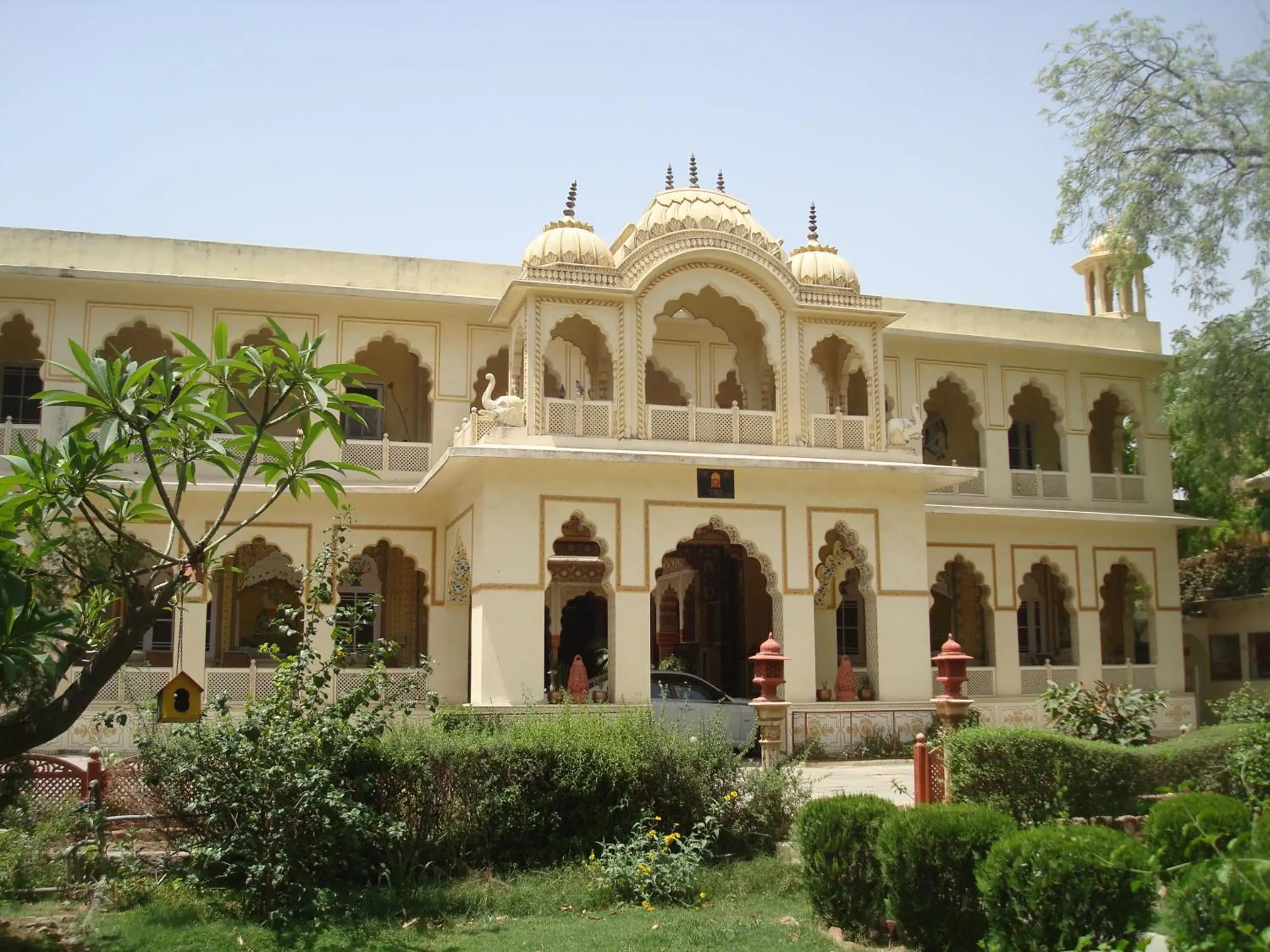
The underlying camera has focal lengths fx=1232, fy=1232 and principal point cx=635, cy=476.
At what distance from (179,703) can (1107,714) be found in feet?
25.8

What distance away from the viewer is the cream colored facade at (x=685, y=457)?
16438mm

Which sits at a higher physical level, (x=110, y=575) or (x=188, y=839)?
(x=110, y=575)

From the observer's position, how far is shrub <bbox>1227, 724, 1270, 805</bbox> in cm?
934

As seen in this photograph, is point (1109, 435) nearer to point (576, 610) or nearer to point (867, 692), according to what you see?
point (867, 692)

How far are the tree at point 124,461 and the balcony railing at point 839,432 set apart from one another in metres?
9.97

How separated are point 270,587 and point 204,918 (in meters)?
12.5

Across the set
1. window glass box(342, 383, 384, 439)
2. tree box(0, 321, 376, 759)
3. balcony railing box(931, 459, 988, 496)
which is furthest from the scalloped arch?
tree box(0, 321, 376, 759)

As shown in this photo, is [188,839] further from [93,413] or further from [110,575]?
[93,413]

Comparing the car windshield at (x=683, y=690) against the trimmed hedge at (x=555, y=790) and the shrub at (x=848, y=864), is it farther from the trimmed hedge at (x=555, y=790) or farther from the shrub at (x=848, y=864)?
the shrub at (x=848, y=864)

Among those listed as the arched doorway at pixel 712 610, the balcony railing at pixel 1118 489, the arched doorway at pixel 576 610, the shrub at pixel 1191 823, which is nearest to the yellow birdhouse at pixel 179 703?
the shrub at pixel 1191 823

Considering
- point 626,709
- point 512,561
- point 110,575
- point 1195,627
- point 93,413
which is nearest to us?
point 93,413

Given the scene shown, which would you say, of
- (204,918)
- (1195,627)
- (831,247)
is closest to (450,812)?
(204,918)

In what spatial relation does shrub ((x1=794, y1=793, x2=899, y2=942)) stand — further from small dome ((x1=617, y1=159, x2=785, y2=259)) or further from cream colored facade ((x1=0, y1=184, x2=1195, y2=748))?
small dome ((x1=617, y1=159, x2=785, y2=259))

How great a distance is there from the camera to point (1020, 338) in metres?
21.4
